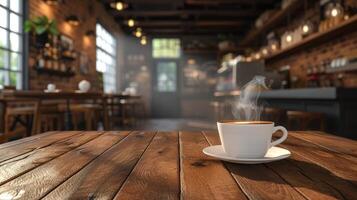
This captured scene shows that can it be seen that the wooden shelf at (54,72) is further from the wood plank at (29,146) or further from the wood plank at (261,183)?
the wood plank at (261,183)

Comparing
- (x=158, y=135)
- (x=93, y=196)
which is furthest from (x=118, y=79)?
(x=93, y=196)

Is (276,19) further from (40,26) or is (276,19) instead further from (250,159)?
(250,159)

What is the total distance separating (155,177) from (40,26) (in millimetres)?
5035

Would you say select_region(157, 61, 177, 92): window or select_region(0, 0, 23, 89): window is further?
select_region(157, 61, 177, 92): window

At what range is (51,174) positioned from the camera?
649mm

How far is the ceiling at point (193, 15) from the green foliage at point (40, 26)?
10.5 ft

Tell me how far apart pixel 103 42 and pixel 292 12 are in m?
5.12

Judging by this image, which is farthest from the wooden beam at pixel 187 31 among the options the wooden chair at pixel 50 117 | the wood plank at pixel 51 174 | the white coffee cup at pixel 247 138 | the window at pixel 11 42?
the white coffee cup at pixel 247 138

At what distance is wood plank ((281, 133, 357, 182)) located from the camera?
A: 0.66 metres

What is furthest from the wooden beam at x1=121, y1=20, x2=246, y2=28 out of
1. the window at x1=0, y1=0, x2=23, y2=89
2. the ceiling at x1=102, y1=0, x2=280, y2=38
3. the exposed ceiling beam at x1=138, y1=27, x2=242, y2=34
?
the window at x1=0, y1=0, x2=23, y2=89

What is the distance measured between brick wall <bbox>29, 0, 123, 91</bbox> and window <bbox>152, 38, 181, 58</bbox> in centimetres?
281

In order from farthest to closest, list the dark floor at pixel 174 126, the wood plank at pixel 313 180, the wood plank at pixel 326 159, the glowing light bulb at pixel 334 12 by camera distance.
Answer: the dark floor at pixel 174 126
the glowing light bulb at pixel 334 12
the wood plank at pixel 326 159
the wood plank at pixel 313 180

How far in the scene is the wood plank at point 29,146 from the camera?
0.86 metres

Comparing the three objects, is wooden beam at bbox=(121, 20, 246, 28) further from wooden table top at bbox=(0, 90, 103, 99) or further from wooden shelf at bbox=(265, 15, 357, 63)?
wooden table top at bbox=(0, 90, 103, 99)
